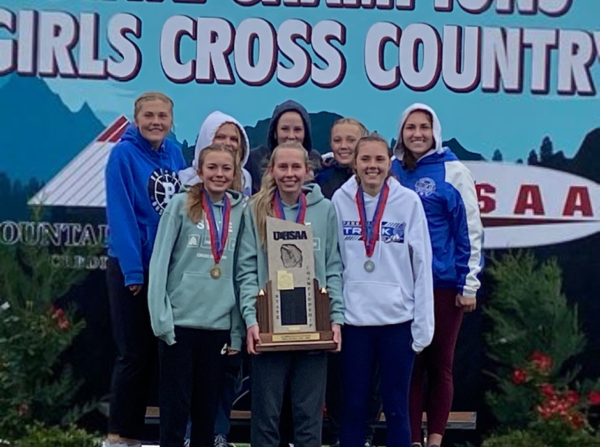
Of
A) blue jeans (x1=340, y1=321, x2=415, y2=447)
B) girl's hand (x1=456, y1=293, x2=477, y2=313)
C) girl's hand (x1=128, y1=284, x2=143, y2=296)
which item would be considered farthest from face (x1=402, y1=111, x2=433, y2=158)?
girl's hand (x1=128, y1=284, x2=143, y2=296)

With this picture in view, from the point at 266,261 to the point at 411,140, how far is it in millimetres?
1011

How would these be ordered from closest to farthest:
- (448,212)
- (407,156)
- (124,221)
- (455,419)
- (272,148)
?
(124,221) < (448,212) < (407,156) < (272,148) < (455,419)

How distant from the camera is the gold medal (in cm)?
514

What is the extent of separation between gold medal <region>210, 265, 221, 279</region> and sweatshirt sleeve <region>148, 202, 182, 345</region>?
199 mm

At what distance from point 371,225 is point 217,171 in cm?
75

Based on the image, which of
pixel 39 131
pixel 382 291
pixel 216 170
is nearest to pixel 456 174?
pixel 382 291

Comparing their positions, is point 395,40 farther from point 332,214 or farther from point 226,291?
point 226,291

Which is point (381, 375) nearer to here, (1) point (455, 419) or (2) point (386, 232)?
(2) point (386, 232)

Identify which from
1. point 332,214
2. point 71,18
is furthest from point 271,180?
point 71,18

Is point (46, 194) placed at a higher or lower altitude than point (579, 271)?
higher

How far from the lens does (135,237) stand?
5398mm

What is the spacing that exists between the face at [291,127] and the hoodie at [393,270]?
556 millimetres

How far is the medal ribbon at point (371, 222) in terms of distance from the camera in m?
5.27

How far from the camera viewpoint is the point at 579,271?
6.33 metres
